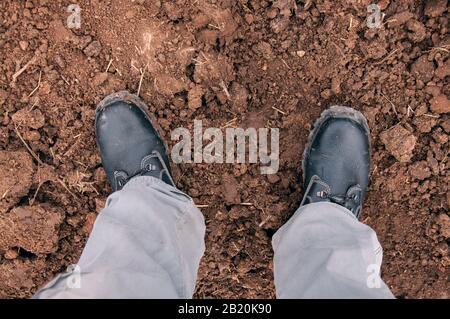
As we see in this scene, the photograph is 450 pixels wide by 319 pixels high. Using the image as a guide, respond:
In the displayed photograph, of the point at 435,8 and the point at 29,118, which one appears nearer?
the point at 435,8

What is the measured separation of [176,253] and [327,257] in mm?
575

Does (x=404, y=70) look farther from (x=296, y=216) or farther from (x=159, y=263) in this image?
(x=159, y=263)

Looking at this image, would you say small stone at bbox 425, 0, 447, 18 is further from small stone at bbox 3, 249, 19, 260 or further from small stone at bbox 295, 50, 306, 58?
small stone at bbox 3, 249, 19, 260

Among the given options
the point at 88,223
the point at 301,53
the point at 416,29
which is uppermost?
the point at 416,29

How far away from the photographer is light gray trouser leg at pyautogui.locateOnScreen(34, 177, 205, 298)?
5.14 feet

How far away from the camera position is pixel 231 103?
224 centimetres

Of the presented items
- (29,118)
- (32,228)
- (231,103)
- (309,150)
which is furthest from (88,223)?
(309,150)

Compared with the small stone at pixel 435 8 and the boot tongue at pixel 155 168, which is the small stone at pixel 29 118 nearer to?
the boot tongue at pixel 155 168

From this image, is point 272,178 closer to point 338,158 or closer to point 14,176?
point 338,158

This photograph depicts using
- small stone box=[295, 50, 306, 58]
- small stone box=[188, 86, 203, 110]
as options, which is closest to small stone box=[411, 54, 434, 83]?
small stone box=[295, 50, 306, 58]

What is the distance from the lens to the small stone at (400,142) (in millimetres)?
2164

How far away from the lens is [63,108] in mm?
2266

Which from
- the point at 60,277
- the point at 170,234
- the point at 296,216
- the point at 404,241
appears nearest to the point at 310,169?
the point at 296,216

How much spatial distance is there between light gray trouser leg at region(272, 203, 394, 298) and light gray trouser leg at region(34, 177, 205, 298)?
391 mm
